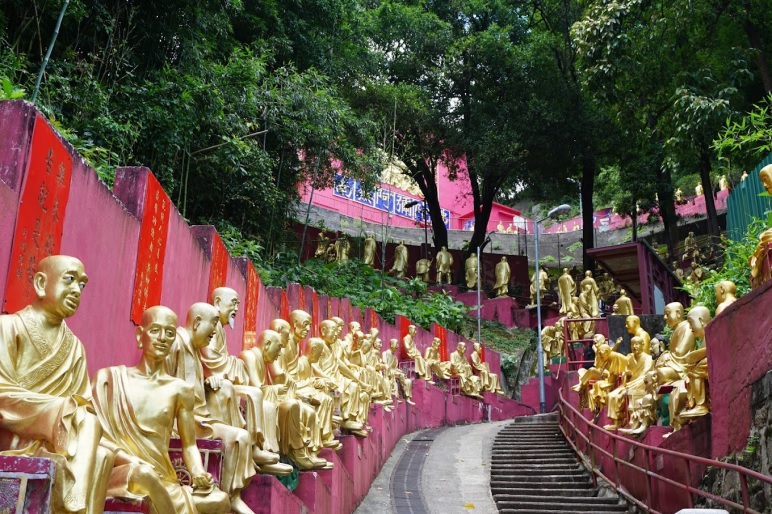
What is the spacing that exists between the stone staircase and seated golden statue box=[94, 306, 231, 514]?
6292 mm

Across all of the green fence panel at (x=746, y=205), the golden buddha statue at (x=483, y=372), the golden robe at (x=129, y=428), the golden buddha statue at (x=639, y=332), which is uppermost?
the green fence panel at (x=746, y=205)

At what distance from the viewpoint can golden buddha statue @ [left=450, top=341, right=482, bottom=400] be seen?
20.5 meters

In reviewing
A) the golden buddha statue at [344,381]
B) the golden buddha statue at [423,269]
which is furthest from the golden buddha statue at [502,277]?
the golden buddha statue at [344,381]

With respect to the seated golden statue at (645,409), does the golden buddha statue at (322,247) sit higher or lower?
higher

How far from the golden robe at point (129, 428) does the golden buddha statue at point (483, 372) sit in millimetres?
17159

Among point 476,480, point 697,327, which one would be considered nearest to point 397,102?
point 476,480

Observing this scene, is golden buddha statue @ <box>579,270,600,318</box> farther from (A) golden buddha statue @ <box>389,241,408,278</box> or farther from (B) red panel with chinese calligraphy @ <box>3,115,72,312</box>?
(B) red panel with chinese calligraphy @ <box>3,115,72,312</box>

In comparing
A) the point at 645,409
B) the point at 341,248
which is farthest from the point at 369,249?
the point at 645,409

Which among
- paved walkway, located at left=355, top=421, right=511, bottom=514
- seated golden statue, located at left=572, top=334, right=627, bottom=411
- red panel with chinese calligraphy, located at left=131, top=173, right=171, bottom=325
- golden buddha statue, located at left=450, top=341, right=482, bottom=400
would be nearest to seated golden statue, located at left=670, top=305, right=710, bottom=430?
seated golden statue, located at left=572, top=334, right=627, bottom=411

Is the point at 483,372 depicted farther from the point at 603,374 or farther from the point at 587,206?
the point at 587,206

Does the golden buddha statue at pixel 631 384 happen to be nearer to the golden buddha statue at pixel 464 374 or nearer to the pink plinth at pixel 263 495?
the pink plinth at pixel 263 495

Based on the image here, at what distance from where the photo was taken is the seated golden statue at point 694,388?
877 cm

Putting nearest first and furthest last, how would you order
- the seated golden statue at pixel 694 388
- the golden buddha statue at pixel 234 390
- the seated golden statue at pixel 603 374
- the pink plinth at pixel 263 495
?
1. the pink plinth at pixel 263 495
2. the golden buddha statue at pixel 234 390
3. the seated golden statue at pixel 694 388
4. the seated golden statue at pixel 603 374

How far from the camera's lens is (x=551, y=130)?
90.8ft
